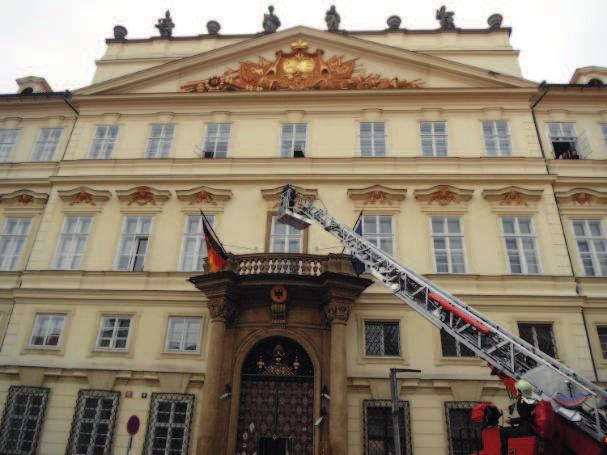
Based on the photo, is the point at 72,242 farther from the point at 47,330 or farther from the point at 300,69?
the point at 300,69

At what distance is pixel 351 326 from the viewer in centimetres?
1506

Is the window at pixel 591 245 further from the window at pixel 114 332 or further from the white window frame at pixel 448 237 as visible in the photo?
the window at pixel 114 332

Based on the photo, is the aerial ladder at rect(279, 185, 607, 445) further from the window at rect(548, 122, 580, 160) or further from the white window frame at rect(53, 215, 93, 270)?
the window at rect(548, 122, 580, 160)

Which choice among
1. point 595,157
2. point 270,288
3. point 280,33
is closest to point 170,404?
point 270,288

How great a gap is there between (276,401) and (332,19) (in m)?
18.1

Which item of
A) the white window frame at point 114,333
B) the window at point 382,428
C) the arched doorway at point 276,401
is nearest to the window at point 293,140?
the arched doorway at point 276,401

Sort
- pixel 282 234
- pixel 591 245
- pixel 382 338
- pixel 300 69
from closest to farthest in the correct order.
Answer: pixel 382 338 → pixel 591 245 → pixel 282 234 → pixel 300 69

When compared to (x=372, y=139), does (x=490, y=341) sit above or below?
below

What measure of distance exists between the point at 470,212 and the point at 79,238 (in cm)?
1490

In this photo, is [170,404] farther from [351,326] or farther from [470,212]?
Answer: [470,212]

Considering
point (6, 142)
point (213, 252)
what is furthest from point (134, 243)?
point (6, 142)

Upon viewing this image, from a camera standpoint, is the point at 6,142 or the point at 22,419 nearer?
the point at 22,419

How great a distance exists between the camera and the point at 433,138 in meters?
18.5

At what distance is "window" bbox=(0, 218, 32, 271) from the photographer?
1781 centimetres
